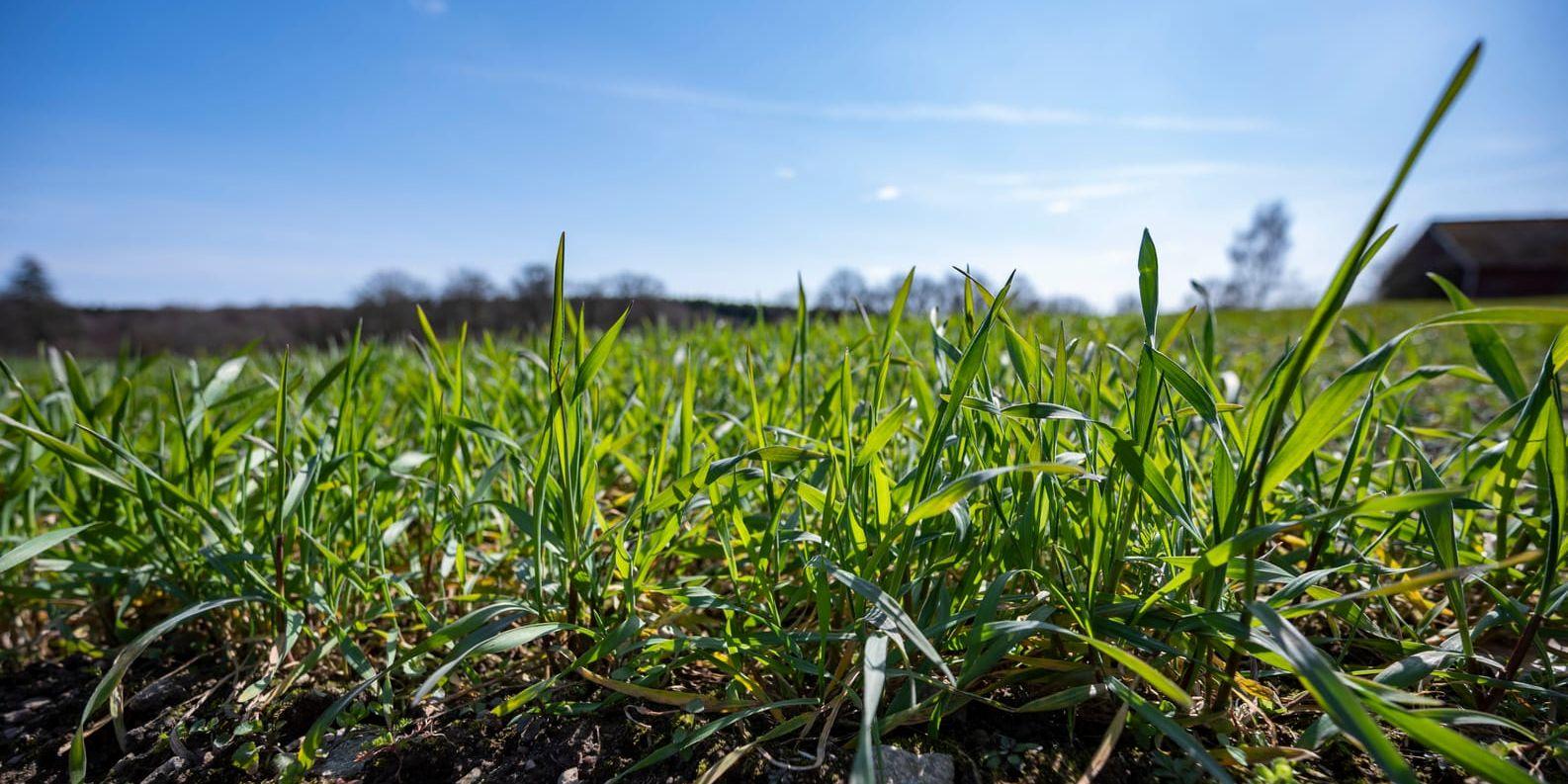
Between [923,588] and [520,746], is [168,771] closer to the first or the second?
[520,746]

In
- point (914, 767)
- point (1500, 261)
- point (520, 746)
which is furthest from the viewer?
point (1500, 261)

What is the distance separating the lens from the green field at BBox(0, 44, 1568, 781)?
2.47 ft

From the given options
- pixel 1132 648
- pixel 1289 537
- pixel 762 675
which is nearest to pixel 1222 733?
pixel 1132 648

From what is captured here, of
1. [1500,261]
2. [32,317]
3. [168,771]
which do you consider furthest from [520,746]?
[1500,261]

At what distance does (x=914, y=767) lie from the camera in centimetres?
79

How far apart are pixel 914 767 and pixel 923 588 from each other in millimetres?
247

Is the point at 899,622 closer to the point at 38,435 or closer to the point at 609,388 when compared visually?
the point at 38,435

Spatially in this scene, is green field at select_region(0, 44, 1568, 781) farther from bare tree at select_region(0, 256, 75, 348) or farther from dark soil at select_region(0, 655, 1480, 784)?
bare tree at select_region(0, 256, 75, 348)

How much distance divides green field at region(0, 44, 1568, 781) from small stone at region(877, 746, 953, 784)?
0.15ft

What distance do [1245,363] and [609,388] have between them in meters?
2.10

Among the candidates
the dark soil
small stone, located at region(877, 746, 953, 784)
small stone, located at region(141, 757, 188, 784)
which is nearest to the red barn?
the dark soil

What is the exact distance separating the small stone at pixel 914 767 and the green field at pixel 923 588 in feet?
0.15

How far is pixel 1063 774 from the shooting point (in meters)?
0.79

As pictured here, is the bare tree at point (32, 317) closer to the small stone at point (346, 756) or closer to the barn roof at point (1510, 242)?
the small stone at point (346, 756)
